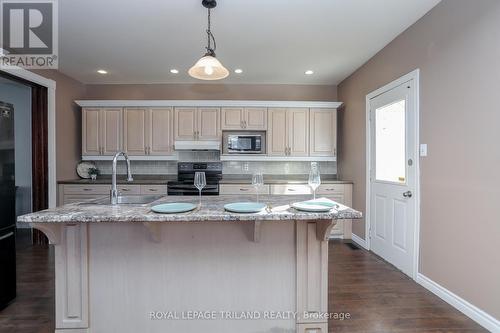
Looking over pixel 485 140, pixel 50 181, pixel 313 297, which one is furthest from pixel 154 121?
pixel 485 140

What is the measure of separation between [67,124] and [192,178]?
217 cm

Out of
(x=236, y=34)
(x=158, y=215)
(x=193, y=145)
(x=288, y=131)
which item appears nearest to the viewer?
(x=158, y=215)

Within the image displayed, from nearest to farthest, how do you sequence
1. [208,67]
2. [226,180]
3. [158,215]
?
[158,215] < [208,67] < [226,180]

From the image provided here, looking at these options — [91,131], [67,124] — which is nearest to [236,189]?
[91,131]

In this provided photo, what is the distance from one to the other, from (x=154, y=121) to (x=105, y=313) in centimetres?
312

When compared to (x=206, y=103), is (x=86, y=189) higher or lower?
lower

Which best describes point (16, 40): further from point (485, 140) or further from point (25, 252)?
point (485, 140)

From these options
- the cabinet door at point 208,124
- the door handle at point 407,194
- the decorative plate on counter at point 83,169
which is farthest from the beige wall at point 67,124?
the door handle at point 407,194

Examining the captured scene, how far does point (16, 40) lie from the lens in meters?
2.86

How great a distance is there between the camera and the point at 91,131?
4219 mm

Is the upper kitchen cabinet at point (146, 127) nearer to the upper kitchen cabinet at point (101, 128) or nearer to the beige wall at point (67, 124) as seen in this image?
the upper kitchen cabinet at point (101, 128)

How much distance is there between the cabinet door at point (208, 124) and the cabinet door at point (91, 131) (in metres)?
1.68

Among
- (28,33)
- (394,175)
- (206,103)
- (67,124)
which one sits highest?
(28,33)

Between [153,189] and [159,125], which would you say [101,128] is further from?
[153,189]
